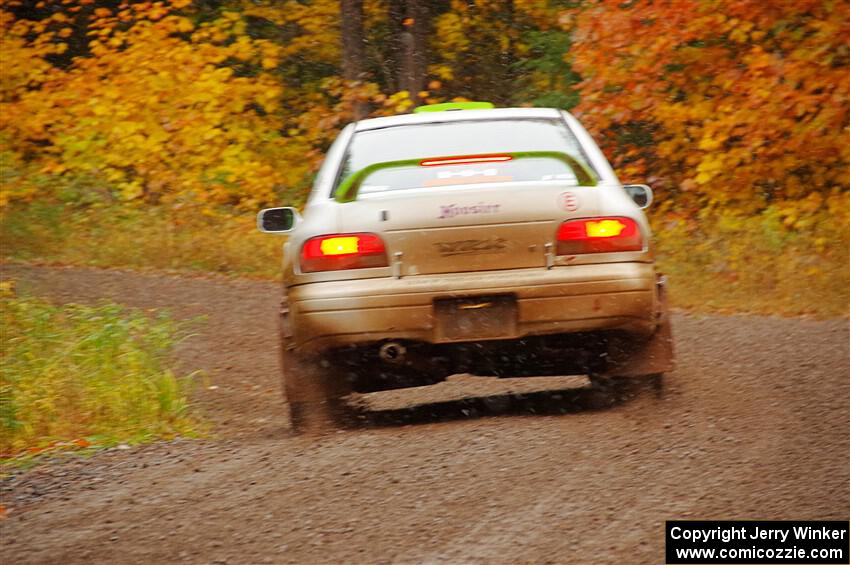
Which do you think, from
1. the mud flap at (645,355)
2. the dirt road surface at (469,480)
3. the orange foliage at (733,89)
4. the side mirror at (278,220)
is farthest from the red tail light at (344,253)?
the orange foliage at (733,89)

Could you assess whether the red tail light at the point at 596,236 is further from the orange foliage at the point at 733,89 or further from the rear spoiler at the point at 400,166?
the orange foliage at the point at 733,89

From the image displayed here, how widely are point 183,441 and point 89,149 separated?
1345 centimetres

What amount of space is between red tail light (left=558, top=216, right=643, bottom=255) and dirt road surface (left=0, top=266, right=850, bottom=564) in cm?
86

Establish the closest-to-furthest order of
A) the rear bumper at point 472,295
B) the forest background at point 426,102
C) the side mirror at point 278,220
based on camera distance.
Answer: the rear bumper at point 472,295 < the side mirror at point 278,220 < the forest background at point 426,102

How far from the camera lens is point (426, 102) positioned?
2166 cm

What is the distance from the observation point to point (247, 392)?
9938mm

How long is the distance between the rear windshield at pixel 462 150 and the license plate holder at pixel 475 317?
0.64m

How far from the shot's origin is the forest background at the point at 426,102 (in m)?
15.3

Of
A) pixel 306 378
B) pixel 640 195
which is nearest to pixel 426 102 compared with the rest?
pixel 640 195

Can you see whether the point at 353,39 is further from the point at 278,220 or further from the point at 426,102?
the point at 278,220

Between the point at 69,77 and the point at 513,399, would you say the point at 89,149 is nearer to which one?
the point at 69,77

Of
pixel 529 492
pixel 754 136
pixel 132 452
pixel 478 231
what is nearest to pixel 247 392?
pixel 132 452

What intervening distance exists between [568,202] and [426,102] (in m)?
15.1

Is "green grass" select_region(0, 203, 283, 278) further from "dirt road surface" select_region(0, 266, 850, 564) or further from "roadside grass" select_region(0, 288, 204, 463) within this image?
"dirt road surface" select_region(0, 266, 850, 564)
